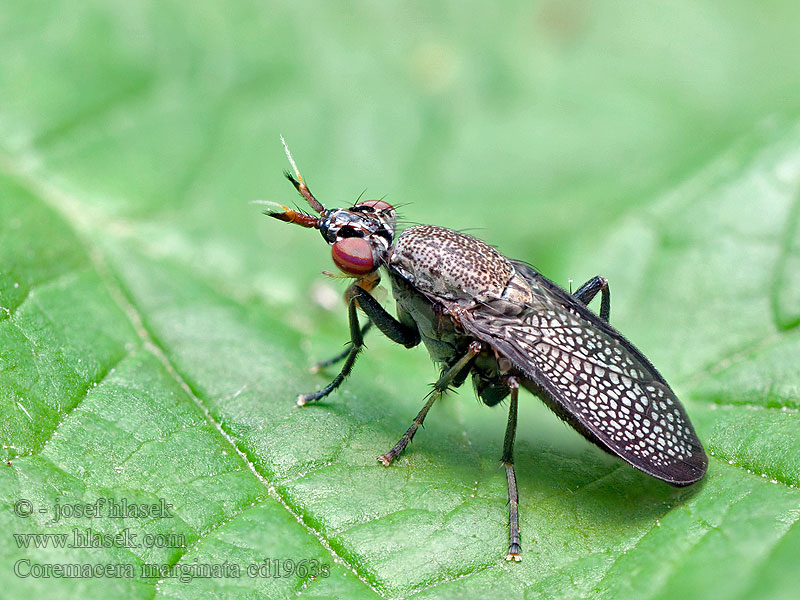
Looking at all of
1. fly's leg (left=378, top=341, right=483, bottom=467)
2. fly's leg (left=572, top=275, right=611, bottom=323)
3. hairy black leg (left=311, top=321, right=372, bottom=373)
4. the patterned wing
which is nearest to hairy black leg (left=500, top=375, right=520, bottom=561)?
the patterned wing

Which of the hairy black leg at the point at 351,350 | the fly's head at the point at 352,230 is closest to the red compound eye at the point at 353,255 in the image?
the fly's head at the point at 352,230

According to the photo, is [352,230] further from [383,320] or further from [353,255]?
[383,320]

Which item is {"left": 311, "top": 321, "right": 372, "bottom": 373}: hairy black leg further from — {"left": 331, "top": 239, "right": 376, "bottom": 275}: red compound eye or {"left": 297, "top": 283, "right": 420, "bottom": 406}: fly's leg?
{"left": 331, "top": 239, "right": 376, "bottom": 275}: red compound eye

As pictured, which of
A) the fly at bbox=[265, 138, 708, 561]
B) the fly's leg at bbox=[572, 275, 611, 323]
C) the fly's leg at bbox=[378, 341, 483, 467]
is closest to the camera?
the fly at bbox=[265, 138, 708, 561]

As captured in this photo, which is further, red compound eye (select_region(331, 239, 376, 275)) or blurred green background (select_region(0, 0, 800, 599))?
red compound eye (select_region(331, 239, 376, 275))

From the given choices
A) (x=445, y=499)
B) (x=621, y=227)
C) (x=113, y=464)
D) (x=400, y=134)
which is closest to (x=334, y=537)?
(x=445, y=499)

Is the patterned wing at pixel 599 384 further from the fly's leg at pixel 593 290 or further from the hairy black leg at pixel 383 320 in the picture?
the hairy black leg at pixel 383 320
